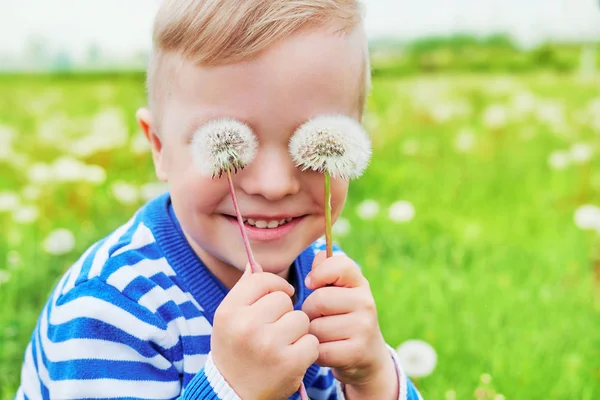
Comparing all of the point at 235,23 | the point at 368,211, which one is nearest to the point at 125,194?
the point at 368,211

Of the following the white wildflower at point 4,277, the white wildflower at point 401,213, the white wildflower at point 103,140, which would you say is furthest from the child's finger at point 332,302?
the white wildflower at point 103,140

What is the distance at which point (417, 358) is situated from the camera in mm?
1447

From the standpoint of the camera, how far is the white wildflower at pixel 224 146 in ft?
2.89

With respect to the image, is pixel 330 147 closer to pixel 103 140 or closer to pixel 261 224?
pixel 261 224

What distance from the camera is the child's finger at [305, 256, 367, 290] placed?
93cm

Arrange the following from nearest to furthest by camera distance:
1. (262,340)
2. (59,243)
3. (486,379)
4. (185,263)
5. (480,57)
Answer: (262,340)
(185,263)
(486,379)
(59,243)
(480,57)

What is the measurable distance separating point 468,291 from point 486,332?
18 cm

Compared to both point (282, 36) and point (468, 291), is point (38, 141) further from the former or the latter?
point (282, 36)

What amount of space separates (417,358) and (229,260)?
58 centimetres

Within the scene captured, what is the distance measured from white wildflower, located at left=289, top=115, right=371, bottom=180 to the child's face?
0.04 m

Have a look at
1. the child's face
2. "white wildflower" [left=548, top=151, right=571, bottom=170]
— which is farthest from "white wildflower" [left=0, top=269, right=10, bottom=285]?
"white wildflower" [left=548, top=151, right=571, bottom=170]

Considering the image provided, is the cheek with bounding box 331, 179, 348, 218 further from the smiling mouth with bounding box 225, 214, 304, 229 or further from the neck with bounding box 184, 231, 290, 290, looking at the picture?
the neck with bounding box 184, 231, 290, 290

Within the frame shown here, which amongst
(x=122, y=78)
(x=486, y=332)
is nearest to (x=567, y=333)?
(x=486, y=332)

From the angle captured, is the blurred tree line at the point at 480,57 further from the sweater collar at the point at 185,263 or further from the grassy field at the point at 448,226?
the sweater collar at the point at 185,263
